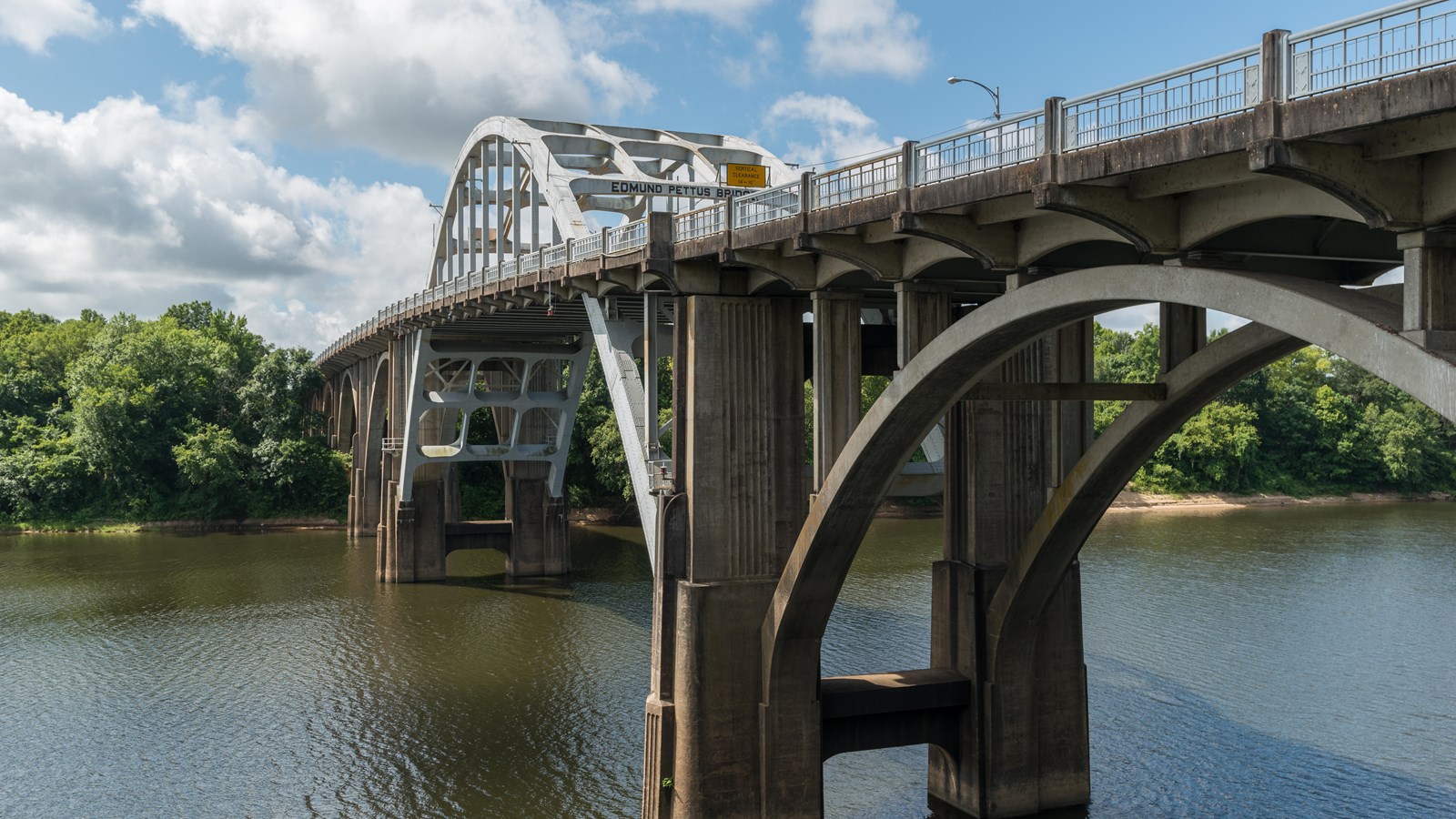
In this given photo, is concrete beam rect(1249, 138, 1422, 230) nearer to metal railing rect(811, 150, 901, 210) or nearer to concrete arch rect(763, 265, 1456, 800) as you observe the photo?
concrete arch rect(763, 265, 1456, 800)

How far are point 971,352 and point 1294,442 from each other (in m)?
79.0

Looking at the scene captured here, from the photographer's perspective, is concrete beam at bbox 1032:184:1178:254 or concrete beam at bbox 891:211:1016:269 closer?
concrete beam at bbox 1032:184:1178:254

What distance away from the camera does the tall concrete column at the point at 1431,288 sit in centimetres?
901

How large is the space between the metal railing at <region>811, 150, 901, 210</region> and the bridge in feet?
0.21

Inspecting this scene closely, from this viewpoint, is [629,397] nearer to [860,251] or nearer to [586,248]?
[586,248]

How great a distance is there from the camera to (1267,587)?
40.9 m

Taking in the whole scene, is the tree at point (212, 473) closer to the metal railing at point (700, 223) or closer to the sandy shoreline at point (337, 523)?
the sandy shoreline at point (337, 523)

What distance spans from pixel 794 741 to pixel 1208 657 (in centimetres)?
1569

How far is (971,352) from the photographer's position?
15023 mm

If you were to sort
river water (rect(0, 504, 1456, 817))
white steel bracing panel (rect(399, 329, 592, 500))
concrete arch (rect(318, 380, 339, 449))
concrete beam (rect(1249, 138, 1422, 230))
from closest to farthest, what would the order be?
1. concrete beam (rect(1249, 138, 1422, 230))
2. river water (rect(0, 504, 1456, 817))
3. white steel bracing panel (rect(399, 329, 592, 500))
4. concrete arch (rect(318, 380, 339, 449))

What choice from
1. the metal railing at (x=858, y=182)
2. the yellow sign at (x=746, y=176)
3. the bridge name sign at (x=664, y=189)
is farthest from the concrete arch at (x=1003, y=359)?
the yellow sign at (x=746, y=176)

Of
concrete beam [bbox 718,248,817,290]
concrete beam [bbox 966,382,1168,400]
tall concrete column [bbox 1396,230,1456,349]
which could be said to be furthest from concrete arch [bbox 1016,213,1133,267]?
concrete beam [bbox 718,248,817,290]

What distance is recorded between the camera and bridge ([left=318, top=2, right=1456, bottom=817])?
31.3ft

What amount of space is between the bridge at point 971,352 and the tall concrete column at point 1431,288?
0.07 ft
